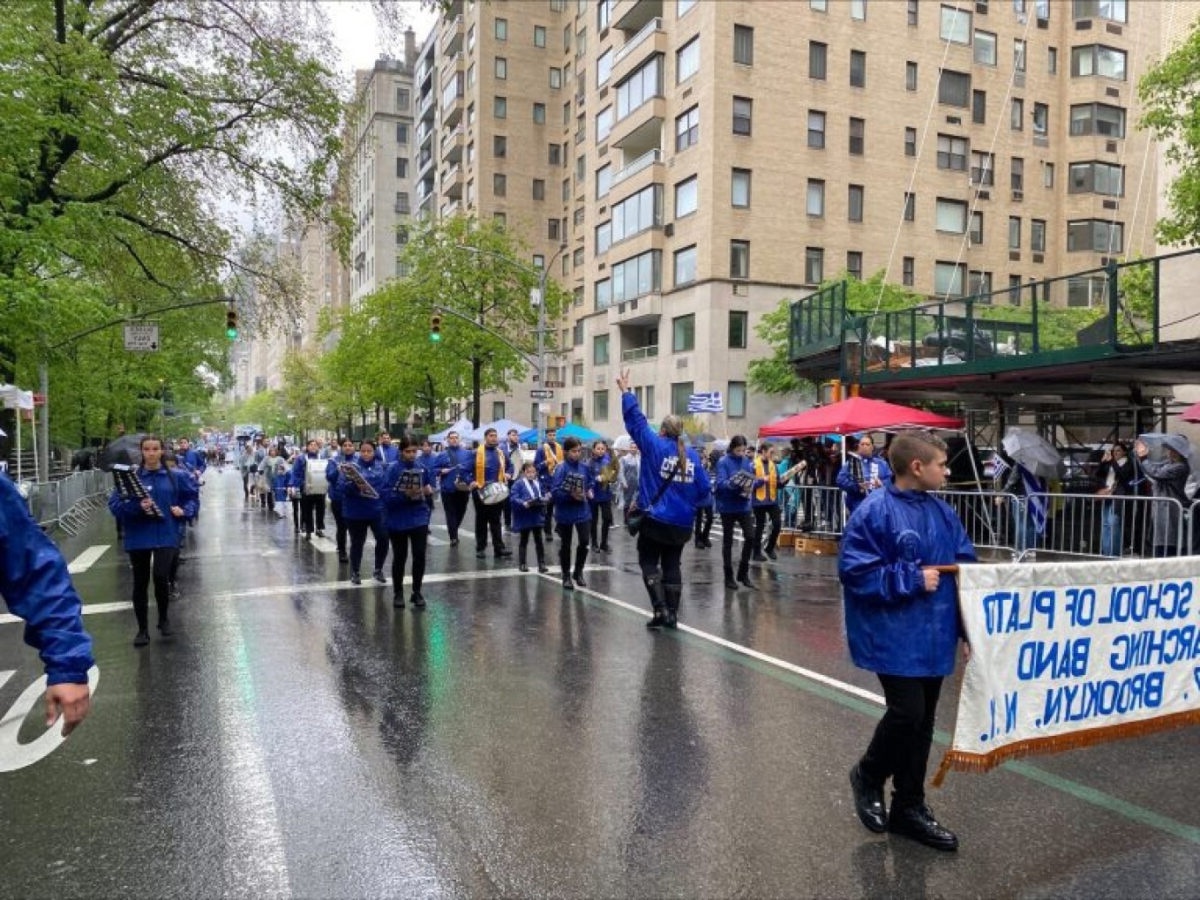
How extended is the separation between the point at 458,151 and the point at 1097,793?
63730mm

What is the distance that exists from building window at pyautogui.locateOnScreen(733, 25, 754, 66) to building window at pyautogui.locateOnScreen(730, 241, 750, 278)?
7.30 m

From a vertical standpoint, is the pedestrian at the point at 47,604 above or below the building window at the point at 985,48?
below

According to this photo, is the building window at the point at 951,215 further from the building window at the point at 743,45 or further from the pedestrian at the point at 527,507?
the pedestrian at the point at 527,507

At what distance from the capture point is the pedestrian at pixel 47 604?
2725 millimetres

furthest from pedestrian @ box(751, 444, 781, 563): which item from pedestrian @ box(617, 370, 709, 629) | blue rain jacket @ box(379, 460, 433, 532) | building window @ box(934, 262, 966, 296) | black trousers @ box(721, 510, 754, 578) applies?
building window @ box(934, 262, 966, 296)

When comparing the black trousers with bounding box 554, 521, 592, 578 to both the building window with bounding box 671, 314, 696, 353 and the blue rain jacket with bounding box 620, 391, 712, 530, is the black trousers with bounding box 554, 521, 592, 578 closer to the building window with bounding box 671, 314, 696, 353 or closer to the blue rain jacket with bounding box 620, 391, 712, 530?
the blue rain jacket with bounding box 620, 391, 712, 530

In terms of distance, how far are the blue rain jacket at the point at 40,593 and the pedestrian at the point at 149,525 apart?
544 cm

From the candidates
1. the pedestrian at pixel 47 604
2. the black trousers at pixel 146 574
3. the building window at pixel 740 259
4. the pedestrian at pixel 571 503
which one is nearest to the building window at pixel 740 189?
the building window at pixel 740 259

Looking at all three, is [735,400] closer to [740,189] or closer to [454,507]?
[740,189]

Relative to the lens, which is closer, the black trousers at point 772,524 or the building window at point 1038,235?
the black trousers at point 772,524

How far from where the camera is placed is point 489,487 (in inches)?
561

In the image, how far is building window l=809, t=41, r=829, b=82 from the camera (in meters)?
38.8

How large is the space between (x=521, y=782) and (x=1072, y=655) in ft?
9.20

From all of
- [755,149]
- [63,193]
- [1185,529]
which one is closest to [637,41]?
[755,149]
